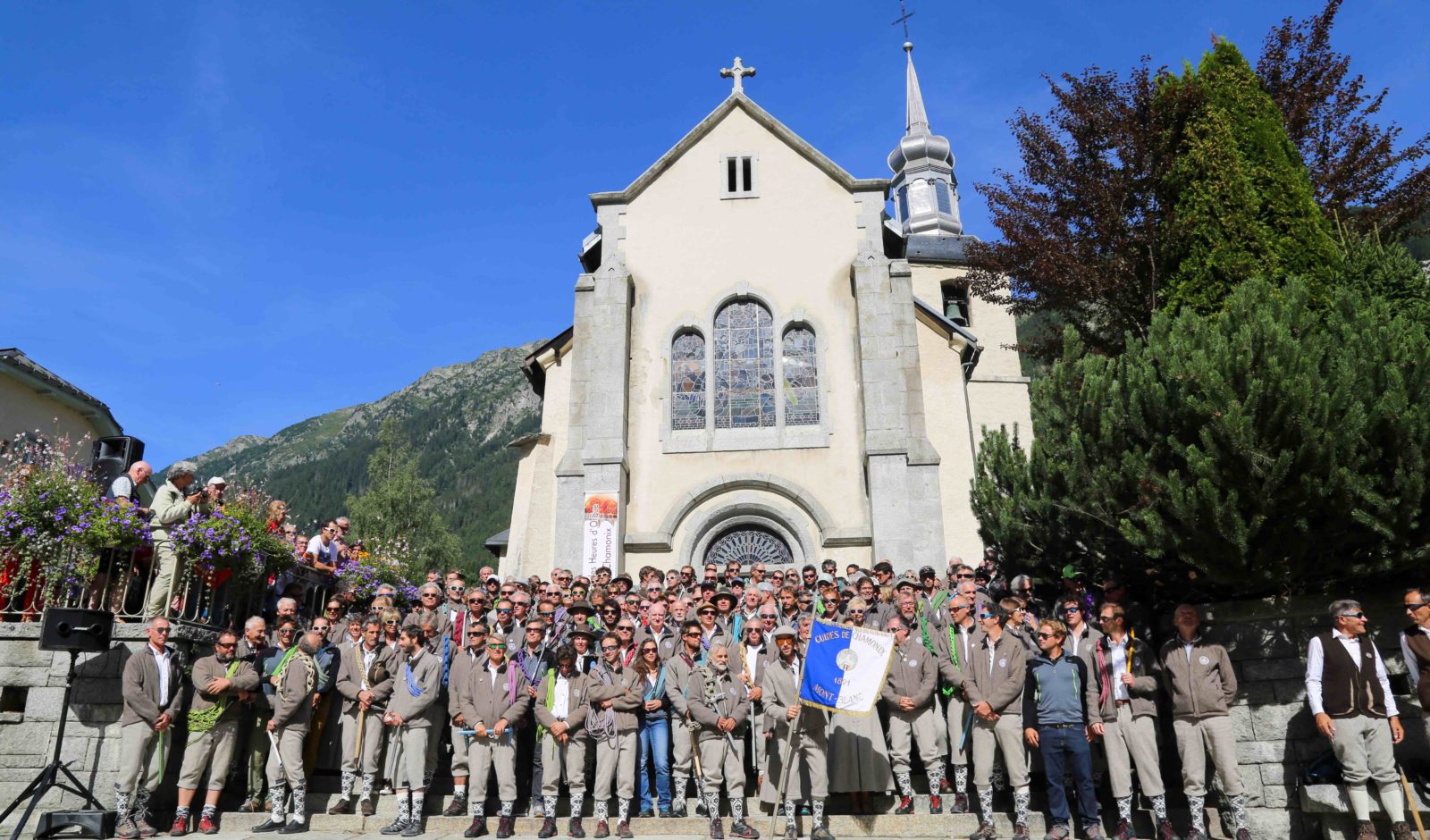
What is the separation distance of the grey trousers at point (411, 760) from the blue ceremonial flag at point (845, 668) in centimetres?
360

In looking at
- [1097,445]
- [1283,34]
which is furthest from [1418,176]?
[1097,445]

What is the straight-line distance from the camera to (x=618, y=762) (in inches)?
339

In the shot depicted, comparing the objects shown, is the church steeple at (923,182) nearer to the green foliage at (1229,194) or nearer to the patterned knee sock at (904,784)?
the green foliage at (1229,194)

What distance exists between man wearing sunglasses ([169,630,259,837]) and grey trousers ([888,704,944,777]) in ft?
20.1

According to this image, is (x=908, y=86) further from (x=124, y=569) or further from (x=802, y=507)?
(x=124, y=569)

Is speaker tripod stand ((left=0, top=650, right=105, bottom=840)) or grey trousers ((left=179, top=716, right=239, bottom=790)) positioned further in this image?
grey trousers ((left=179, top=716, right=239, bottom=790))

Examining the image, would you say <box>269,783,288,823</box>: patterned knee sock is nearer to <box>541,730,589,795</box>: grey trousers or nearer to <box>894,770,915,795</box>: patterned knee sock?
<box>541,730,589,795</box>: grey trousers

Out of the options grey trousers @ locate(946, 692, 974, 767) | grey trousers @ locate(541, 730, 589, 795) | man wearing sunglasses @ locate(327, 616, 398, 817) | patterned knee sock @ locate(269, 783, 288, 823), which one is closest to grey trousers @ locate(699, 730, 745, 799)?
grey trousers @ locate(541, 730, 589, 795)

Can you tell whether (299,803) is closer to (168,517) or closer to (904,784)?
(168,517)

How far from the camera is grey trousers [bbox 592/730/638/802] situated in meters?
8.47

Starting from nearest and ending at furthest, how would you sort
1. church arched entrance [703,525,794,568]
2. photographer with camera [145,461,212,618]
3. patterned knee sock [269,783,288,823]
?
patterned knee sock [269,783,288,823] < photographer with camera [145,461,212,618] < church arched entrance [703,525,794,568]

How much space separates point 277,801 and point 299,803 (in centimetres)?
25

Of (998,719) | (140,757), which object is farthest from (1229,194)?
(140,757)

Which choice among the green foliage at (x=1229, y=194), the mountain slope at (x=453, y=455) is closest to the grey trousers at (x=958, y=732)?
the green foliage at (x=1229, y=194)
